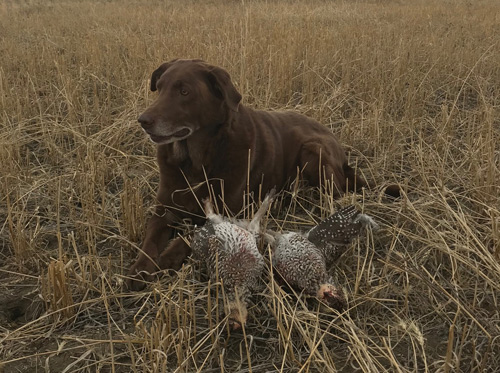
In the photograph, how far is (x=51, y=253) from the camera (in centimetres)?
281

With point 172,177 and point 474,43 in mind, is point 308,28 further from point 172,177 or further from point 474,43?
point 172,177

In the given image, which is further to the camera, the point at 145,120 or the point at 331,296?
the point at 145,120

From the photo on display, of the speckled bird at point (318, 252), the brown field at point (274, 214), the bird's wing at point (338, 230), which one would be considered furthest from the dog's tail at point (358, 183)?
the bird's wing at point (338, 230)

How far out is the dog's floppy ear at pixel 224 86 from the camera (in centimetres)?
293

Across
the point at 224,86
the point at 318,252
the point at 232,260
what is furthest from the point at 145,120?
the point at 318,252

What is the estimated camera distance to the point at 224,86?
2930mm

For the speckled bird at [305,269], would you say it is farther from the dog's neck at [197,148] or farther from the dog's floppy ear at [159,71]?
the dog's floppy ear at [159,71]

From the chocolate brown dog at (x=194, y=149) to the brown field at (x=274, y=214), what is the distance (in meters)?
0.18

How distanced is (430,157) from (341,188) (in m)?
0.66

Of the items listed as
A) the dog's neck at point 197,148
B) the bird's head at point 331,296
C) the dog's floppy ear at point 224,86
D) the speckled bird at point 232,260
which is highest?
the dog's floppy ear at point 224,86

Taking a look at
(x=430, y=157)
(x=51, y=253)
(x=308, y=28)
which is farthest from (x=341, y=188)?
(x=308, y=28)

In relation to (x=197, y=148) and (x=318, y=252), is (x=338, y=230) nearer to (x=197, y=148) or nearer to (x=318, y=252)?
(x=318, y=252)

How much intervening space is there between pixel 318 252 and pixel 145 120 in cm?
116

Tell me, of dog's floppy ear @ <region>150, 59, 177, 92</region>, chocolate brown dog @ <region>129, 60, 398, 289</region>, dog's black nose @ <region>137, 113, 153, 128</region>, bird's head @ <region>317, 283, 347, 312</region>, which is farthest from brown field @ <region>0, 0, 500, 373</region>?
dog's floppy ear @ <region>150, 59, 177, 92</region>
